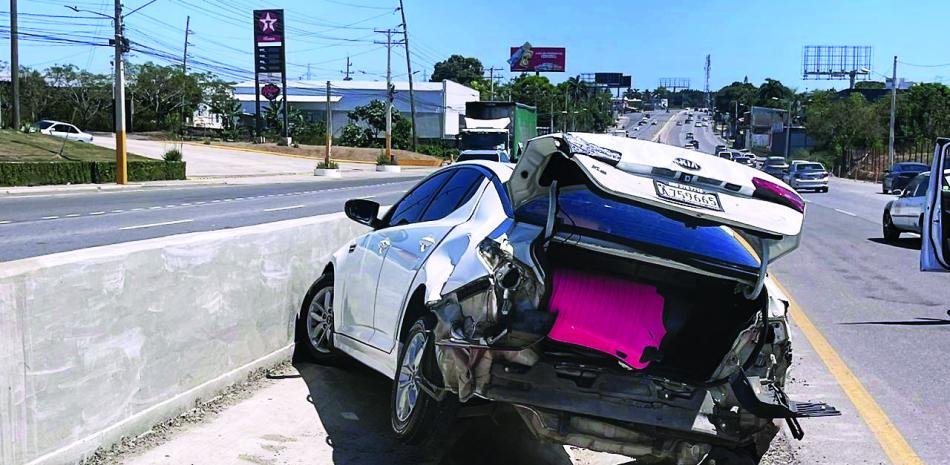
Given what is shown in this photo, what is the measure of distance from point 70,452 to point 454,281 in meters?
2.16

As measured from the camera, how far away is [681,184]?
14.1 ft

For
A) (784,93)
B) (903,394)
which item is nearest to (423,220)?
(903,394)

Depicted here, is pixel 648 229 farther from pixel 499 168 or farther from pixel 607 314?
pixel 499 168

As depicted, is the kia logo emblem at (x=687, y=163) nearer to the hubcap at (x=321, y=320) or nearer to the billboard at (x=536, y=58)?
the hubcap at (x=321, y=320)

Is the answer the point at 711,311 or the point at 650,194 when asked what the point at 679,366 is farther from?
the point at 650,194

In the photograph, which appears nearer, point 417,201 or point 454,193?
point 454,193

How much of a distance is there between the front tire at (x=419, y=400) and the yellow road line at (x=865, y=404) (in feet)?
9.00

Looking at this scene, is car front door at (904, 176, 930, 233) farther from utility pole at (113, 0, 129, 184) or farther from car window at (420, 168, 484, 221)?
utility pole at (113, 0, 129, 184)

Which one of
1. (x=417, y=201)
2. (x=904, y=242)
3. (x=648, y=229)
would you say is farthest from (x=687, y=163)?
(x=904, y=242)

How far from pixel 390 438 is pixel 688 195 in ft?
8.57

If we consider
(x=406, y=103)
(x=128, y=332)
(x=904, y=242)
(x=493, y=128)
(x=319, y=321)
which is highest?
(x=406, y=103)

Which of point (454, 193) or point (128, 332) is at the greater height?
point (454, 193)

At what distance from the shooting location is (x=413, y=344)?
5.32 meters

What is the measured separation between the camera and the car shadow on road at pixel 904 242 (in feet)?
65.9
